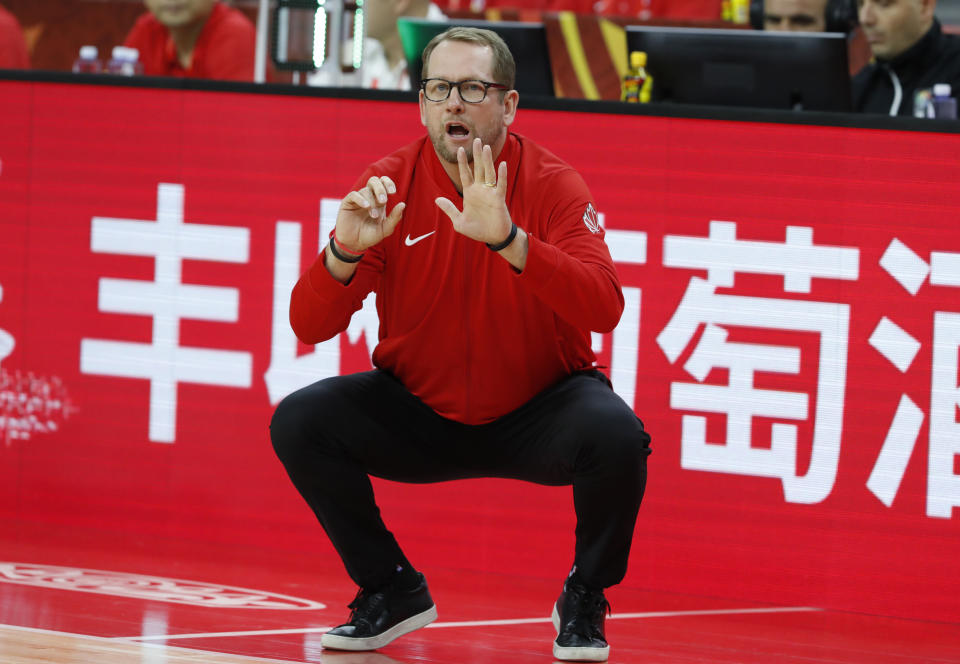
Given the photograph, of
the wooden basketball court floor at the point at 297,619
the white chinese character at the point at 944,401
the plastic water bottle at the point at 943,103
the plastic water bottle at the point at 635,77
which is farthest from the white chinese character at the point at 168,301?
the plastic water bottle at the point at 943,103

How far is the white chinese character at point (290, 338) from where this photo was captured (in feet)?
12.0

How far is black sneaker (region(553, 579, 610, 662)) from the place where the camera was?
263 centimetres

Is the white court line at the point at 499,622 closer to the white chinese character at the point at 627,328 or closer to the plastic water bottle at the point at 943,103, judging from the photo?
the white chinese character at the point at 627,328

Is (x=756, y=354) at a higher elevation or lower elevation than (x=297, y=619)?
higher

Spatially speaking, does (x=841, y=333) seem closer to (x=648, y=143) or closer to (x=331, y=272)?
(x=648, y=143)

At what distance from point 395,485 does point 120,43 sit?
4136mm

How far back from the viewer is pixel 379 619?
2.69 meters

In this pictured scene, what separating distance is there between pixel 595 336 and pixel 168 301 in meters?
1.17

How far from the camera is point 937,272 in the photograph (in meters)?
3.25

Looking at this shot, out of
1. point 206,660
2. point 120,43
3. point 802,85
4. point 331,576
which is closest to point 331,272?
point 206,660

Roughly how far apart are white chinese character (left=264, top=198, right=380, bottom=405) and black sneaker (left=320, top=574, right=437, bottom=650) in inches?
40.5

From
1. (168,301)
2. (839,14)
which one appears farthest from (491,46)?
(839,14)

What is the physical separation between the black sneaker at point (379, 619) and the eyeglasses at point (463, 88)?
948mm

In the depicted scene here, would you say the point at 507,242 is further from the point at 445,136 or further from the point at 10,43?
the point at 10,43
